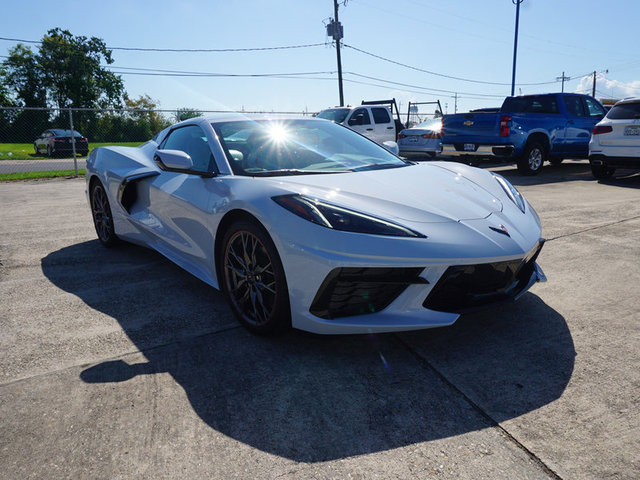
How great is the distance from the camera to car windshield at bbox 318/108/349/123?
43.8 ft

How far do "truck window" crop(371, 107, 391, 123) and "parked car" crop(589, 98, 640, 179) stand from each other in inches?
244

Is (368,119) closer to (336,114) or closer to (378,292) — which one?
(336,114)

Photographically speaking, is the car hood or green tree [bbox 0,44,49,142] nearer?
the car hood

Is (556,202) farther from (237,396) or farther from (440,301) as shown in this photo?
(237,396)

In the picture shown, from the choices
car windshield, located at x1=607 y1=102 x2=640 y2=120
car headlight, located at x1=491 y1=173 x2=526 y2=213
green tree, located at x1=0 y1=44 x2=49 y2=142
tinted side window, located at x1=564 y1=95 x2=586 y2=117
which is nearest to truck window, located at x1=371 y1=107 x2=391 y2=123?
tinted side window, located at x1=564 y1=95 x2=586 y2=117

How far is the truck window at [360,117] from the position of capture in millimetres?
13516

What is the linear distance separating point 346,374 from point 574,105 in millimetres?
11308

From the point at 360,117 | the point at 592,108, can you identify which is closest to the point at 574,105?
the point at 592,108

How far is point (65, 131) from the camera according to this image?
17.0 meters

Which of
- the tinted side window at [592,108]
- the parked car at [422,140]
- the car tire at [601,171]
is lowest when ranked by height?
the car tire at [601,171]

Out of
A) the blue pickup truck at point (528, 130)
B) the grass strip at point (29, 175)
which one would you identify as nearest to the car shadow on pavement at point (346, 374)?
the blue pickup truck at point (528, 130)

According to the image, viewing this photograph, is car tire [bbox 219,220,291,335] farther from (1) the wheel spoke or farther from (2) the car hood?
(2) the car hood

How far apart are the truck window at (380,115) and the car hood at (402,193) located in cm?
1133

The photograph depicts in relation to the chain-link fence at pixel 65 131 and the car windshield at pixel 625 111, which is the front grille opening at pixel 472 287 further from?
the chain-link fence at pixel 65 131
